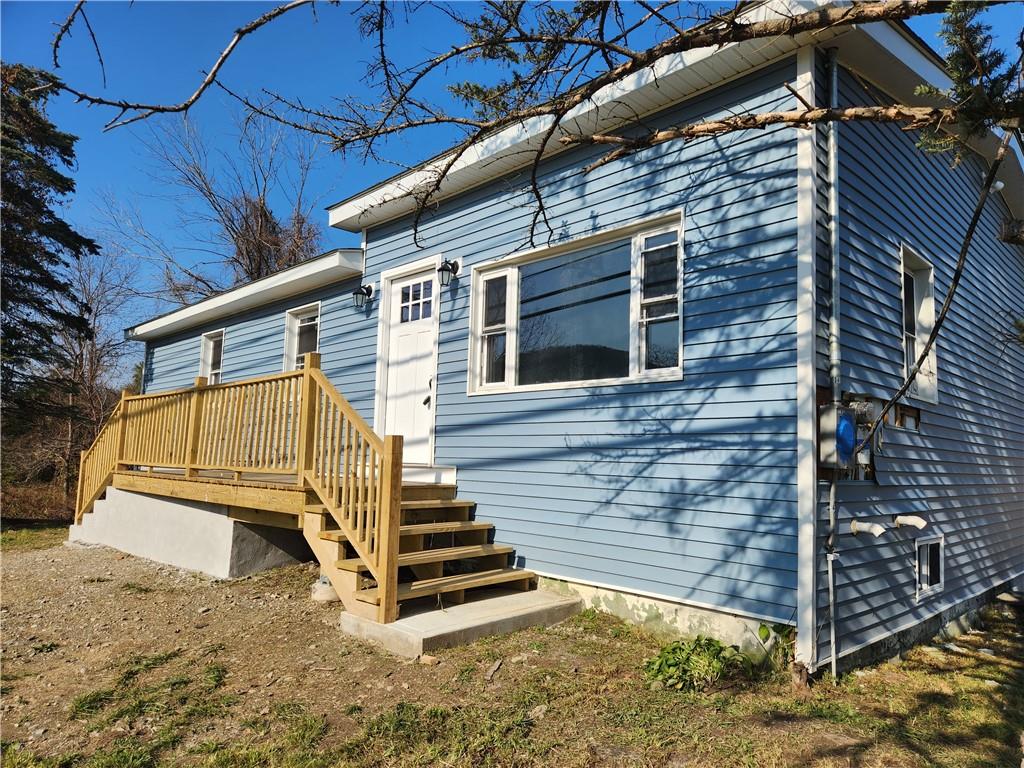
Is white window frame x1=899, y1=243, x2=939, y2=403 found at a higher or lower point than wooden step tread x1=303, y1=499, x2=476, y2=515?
higher

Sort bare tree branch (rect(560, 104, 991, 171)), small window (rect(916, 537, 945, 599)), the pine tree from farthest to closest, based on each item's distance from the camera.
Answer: the pine tree < small window (rect(916, 537, 945, 599)) < bare tree branch (rect(560, 104, 991, 171))

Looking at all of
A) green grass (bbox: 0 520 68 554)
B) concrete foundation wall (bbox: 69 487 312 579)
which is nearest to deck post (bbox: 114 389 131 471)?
concrete foundation wall (bbox: 69 487 312 579)

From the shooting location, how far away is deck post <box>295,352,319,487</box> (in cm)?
538

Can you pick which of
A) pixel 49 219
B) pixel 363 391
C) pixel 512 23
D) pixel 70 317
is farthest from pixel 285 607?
pixel 49 219

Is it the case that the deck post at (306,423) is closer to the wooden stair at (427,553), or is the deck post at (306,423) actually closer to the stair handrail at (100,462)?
the wooden stair at (427,553)

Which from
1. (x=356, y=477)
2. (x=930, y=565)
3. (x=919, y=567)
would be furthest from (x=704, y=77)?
(x=930, y=565)

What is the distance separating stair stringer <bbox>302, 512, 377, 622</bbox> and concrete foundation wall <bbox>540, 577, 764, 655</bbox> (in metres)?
1.63

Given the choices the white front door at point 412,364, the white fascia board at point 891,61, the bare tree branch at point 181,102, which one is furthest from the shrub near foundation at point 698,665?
the bare tree branch at point 181,102

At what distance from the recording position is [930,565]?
221 inches

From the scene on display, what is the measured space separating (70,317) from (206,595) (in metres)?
9.80

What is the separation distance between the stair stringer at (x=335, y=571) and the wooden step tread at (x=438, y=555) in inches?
2.6

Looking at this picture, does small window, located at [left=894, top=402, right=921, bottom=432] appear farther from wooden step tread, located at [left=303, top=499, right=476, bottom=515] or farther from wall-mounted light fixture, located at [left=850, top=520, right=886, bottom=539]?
wooden step tread, located at [left=303, top=499, right=476, bottom=515]

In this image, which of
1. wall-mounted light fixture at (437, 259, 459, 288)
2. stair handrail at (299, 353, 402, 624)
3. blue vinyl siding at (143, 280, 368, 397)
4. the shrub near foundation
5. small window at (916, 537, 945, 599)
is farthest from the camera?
blue vinyl siding at (143, 280, 368, 397)

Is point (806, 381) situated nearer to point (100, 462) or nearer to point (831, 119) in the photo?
point (831, 119)
